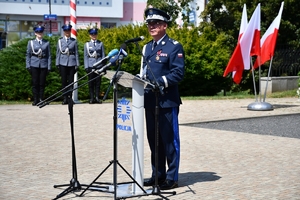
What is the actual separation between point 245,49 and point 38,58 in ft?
17.2

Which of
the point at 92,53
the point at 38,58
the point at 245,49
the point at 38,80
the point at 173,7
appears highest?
the point at 173,7

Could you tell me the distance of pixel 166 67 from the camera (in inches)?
278

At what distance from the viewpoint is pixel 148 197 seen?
6785 mm

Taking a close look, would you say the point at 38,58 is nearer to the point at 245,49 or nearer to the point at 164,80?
the point at 245,49

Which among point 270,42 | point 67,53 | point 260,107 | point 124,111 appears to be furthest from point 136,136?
point 67,53

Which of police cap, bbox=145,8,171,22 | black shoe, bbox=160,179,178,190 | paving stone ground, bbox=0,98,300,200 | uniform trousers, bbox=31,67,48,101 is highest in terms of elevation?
police cap, bbox=145,8,171,22

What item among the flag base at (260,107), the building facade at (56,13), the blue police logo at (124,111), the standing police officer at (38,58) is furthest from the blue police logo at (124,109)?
the building facade at (56,13)

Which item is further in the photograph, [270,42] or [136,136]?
[270,42]

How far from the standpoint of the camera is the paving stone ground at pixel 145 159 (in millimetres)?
7059

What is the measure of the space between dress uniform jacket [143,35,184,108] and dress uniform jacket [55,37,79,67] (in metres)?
10.4

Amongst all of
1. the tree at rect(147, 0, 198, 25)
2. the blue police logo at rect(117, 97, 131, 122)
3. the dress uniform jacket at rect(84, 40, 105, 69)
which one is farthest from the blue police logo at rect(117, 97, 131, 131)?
the tree at rect(147, 0, 198, 25)

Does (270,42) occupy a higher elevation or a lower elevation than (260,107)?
higher

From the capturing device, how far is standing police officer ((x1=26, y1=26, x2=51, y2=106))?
1725cm

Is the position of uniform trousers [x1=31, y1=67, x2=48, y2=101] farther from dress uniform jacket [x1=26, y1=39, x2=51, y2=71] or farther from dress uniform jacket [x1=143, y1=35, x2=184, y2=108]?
dress uniform jacket [x1=143, y1=35, x2=184, y2=108]
